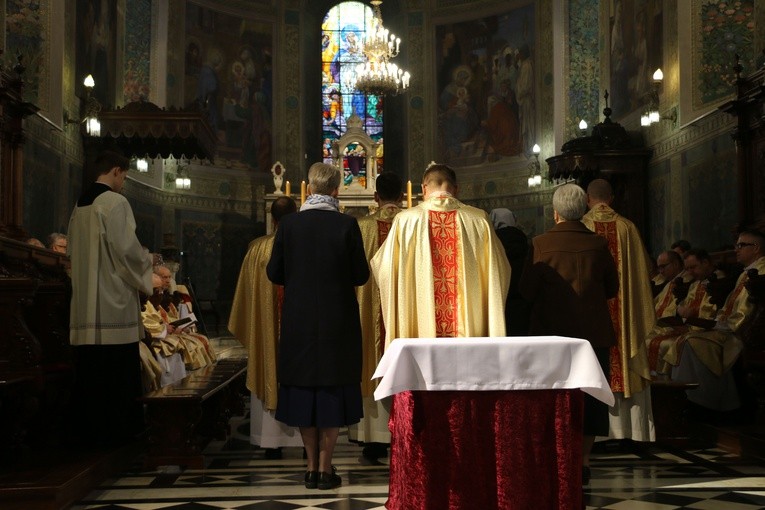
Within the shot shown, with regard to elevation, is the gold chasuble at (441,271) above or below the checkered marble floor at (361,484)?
above

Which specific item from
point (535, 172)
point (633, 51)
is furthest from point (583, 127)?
point (633, 51)

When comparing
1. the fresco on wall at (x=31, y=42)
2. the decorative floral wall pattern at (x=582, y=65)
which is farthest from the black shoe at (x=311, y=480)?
the decorative floral wall pattern at (x=582, y=65)

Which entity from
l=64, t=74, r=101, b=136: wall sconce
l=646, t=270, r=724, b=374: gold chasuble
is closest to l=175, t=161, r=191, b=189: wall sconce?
l=64, t=74, r=101, b=136: wall sconce

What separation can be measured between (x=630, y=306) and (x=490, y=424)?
8.71ft

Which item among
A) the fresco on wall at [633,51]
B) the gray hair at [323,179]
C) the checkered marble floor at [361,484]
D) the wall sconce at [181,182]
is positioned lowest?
the checkered marble floor at [361,484]

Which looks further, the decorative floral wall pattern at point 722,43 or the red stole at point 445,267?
the decorative floral wall pattern at point 722,43

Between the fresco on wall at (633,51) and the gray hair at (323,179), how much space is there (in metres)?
10.3

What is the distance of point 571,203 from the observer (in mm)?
5527

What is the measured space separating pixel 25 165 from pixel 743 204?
8.66 m

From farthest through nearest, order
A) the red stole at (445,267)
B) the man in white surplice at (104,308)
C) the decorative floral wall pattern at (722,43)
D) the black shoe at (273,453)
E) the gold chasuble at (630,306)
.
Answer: the decorative floral wall pattern at (722,43) → the black shoe at (273,453) → the gold chasuble at (630,306) → the man in white surplice at (104,308) → the red stole at (445,267)

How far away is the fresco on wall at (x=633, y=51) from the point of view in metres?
14.7

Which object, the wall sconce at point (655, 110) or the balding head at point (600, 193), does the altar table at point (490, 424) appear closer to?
the balding head at point (600, 193)

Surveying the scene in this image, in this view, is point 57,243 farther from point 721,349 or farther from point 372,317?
point 721,349

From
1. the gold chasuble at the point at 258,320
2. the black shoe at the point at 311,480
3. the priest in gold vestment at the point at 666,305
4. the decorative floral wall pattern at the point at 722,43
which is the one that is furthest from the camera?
the decorative floral wall pattern at the point at 722,43
